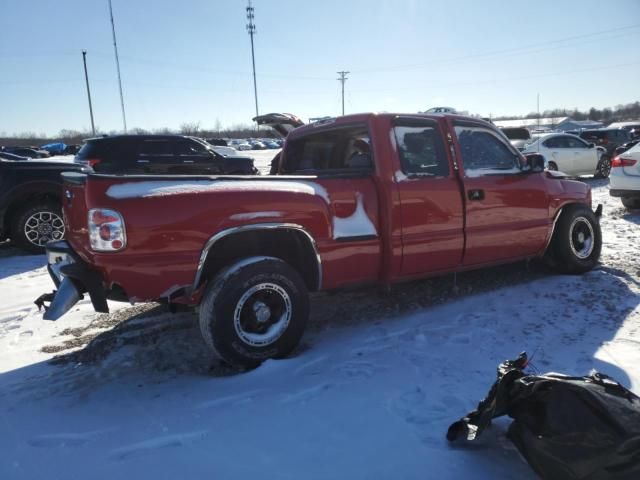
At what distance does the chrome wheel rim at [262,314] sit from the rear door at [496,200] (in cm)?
194

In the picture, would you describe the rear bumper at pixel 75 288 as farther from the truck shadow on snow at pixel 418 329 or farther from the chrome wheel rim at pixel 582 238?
the chrome wheel rim at pixel 582 238

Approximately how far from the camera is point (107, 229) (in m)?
2.96

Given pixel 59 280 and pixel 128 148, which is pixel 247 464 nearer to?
pixel 59 280

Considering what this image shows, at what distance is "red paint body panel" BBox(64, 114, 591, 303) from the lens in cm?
304

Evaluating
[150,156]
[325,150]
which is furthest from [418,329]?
[150,156]

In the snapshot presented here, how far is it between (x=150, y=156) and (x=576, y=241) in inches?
314

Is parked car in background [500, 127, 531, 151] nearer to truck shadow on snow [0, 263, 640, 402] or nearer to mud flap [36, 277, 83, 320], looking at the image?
truck shadow on snow [0, 263, 640, 402]

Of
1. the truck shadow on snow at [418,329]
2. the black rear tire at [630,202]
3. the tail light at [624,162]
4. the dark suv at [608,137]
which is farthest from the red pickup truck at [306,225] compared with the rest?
the dark suv at [608,137]

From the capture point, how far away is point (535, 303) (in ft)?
14.6

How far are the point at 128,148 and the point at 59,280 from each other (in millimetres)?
6795

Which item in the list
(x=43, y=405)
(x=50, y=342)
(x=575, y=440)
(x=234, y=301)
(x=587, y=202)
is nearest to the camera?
(x=575, y=440)

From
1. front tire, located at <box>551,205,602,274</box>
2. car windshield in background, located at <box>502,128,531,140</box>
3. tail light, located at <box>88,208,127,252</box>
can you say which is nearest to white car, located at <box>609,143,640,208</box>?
front tire, located at <box>551,205,602,274</box>

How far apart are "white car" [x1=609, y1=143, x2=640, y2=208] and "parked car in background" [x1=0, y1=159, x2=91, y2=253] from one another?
31.1ft

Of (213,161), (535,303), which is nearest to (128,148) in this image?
(213,161)
